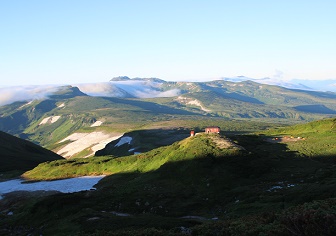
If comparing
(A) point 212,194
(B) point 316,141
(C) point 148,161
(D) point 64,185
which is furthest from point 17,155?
(A) point 212,194

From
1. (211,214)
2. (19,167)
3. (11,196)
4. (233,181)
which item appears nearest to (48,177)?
(11,196)

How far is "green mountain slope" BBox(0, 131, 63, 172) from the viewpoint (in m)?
137

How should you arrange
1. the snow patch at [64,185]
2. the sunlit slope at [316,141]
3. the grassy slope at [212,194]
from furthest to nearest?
1. the snow patch at [64,185]
2. the sunlit slope at [316,141]
3. the grassy slope at [212,194]

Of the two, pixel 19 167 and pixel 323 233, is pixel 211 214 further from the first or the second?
Answer: pixel 19 167

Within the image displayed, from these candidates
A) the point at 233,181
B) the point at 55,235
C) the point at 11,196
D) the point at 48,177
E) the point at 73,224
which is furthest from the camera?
the point at 48,177

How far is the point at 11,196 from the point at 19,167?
7192 centimetres

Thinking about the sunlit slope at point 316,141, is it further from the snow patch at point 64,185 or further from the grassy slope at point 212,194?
the snow patch at point 64,185

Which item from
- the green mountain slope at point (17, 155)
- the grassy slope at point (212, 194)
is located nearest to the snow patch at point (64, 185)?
the grassy slope at point (212, 194)

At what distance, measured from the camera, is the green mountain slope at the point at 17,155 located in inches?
5408

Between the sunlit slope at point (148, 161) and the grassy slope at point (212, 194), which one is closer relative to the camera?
the grassy slope at point (212, 194)

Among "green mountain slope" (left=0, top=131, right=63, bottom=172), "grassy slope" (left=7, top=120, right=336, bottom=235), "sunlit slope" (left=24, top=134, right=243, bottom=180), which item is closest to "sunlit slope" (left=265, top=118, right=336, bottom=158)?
"grassy slope" (left=7, top=120, right=336, bottom=235)

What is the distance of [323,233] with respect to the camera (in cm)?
1928

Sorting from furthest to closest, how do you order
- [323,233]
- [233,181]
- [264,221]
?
[233,181]
[264,221]
[323,233]

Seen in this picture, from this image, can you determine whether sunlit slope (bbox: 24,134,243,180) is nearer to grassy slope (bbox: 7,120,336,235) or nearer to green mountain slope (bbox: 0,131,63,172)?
grassy slope (bbox: 7,120,336,235)
